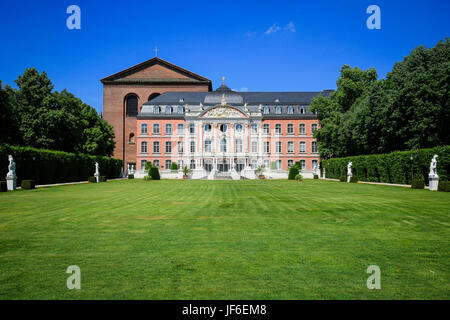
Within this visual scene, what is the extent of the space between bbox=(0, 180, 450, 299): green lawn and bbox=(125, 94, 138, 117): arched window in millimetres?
62871

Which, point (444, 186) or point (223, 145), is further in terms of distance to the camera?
point (223, 145)

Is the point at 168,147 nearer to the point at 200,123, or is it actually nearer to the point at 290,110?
the point at 200,123

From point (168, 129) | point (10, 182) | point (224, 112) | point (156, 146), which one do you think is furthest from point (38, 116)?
A: point (224, 112)

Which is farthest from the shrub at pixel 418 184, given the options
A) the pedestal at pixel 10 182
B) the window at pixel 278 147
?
the window at pixel 278 147

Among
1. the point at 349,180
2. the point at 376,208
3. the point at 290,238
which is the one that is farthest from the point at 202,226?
the point at 349,180

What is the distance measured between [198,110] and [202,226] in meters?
57.1

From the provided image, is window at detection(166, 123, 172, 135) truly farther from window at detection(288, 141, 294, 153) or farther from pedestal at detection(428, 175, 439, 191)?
pedestal at detection(428, 175, 439, 191)

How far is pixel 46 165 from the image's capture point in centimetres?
3603

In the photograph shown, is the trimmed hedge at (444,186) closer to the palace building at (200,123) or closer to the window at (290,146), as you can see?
the palace building at (200,123)

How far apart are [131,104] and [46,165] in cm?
3915

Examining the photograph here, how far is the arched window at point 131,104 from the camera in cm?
7271

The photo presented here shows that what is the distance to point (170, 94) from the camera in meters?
70.4

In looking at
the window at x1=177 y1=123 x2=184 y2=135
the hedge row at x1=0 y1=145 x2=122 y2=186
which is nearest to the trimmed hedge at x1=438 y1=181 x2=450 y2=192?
the hedge row at x1=0 y1=145 x2=122 y2=186

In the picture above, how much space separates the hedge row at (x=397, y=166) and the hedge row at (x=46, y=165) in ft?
117
